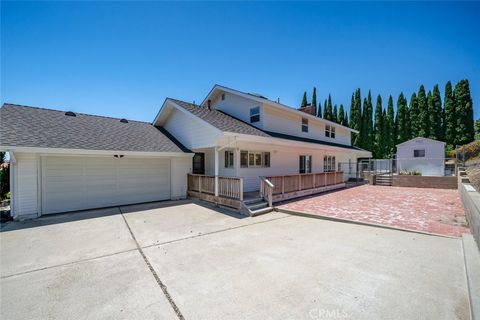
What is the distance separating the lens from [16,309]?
3023 mm

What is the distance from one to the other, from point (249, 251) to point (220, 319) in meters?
2.28

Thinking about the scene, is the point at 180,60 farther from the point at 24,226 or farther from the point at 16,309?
the point at 16,309

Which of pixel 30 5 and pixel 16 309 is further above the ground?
pixel 30 5

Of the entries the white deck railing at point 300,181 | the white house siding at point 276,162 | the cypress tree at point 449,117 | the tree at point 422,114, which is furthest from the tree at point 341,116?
the white deck railing at point 300,181

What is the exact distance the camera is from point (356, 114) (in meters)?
37.5

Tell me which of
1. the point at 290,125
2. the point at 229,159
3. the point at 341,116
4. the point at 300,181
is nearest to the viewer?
the point at 300,181

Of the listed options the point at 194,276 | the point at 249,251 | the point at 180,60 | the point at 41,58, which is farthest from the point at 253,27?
the point at 194,276

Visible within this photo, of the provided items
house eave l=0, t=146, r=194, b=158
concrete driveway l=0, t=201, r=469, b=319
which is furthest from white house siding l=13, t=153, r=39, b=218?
concrete driveway l=0, t=201, r=469, b=319

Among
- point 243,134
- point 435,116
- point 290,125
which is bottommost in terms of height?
point 243,134

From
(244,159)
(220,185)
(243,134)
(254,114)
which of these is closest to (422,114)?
(254,114)

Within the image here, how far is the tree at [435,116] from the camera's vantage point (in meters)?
31.7

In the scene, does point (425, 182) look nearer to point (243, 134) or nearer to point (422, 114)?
point (243, 134)

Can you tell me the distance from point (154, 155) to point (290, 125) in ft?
30.1

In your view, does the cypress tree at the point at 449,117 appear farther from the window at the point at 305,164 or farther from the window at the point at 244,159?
the window at the point at 244,159
